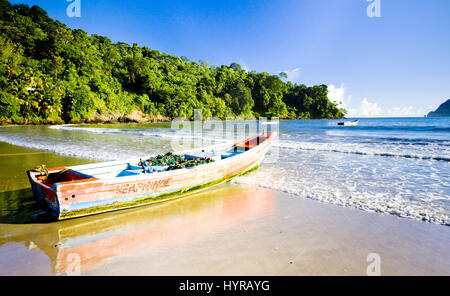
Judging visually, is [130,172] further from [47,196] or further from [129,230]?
[129,230]

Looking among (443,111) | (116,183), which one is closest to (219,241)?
(116,183)

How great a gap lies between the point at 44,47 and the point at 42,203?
5711 cm

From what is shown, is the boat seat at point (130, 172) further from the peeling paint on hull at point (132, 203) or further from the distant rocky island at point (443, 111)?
the distant rocky island at point (443, 111)

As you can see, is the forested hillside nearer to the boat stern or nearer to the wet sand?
the boat stern

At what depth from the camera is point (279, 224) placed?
3.92 meters

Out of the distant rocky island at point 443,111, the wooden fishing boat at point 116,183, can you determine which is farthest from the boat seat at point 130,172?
the distant rocky island at point 443,111

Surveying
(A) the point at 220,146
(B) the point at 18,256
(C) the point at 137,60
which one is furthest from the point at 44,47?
(B) the point at 18,256

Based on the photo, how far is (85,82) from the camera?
44406 mm

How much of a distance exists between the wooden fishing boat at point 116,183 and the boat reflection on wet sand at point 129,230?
0.25 meters

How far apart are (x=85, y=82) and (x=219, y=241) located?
5283cm

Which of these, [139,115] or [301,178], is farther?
[139,115]

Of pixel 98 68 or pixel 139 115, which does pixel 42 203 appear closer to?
pixel 139 115

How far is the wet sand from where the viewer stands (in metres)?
2.70

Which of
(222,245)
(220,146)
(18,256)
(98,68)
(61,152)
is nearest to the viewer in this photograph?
(18,256)
